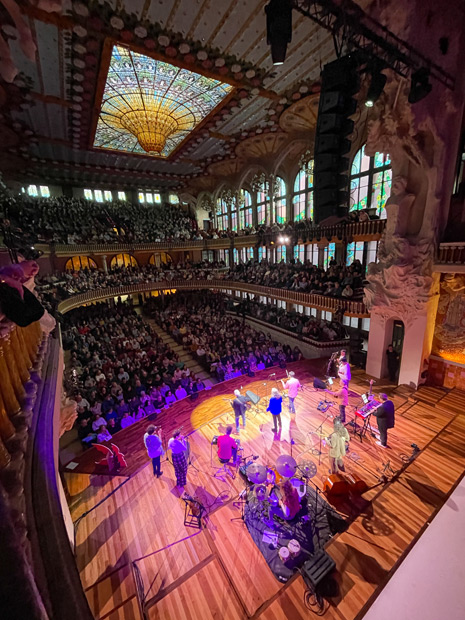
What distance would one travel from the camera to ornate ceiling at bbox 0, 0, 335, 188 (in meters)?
6.97

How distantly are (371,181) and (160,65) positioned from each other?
33.1 feet

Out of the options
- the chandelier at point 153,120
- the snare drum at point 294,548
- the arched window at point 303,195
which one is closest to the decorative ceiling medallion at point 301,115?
the arched window at point 303,195

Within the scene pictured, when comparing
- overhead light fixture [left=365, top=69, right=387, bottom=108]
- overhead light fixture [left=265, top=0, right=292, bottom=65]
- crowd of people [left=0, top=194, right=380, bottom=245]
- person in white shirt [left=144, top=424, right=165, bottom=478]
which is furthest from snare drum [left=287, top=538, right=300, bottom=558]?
crowd of people [left=0, top=194, right=380, bottom=245]

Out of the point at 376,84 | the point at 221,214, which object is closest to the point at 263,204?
the point at 221,214

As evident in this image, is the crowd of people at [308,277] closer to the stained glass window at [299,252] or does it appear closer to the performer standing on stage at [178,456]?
the stained glass window at [299,252]

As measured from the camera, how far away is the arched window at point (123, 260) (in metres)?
23.2

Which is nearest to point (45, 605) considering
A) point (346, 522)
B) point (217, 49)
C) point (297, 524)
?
point (297, 524)

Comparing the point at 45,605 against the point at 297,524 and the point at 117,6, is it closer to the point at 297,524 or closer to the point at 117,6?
the point at 297,524

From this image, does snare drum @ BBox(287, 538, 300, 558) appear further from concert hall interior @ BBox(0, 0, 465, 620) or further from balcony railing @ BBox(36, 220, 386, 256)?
balcony railing @ BBox(36, 220, 386, 256)

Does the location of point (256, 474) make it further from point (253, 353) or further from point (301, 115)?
point (301, 115)

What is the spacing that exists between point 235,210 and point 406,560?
895 inches

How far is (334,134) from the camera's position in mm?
5207

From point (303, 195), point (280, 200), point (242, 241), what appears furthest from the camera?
point (242, 241)

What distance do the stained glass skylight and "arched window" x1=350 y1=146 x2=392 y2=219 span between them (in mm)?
7237
